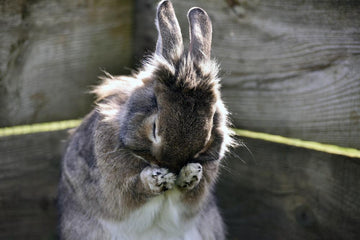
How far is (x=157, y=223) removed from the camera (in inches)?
144

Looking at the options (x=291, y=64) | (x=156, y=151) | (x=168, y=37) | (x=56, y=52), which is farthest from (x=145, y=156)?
(x=56, y=52)

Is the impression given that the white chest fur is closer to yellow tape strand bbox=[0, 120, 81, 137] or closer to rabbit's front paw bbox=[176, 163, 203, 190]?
rabbit's front paw bbox=[176, 163, 203, 190]

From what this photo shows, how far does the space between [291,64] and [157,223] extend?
1529 millimetres

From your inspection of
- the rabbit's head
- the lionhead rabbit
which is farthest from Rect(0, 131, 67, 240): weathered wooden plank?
the rabbit's head

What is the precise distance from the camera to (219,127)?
3211 mm

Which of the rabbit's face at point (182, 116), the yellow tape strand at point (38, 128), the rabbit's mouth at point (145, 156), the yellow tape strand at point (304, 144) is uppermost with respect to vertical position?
the rabbit's face at point (182, 116)

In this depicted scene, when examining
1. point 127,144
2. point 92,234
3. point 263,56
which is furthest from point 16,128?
point 263,56

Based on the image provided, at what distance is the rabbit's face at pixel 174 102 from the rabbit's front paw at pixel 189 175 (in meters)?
0.07

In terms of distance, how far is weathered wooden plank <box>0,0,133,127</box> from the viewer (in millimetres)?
4012

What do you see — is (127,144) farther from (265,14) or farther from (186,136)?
(265,14)

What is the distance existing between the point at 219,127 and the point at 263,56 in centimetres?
103

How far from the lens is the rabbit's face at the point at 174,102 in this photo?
9.11ft

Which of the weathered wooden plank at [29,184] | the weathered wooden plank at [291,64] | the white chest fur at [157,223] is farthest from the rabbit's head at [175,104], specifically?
the weathered wooden plank at [29,184]

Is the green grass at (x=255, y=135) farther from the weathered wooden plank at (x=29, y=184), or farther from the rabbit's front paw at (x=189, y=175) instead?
the rabbit's front paw at (x=189, y=175)
